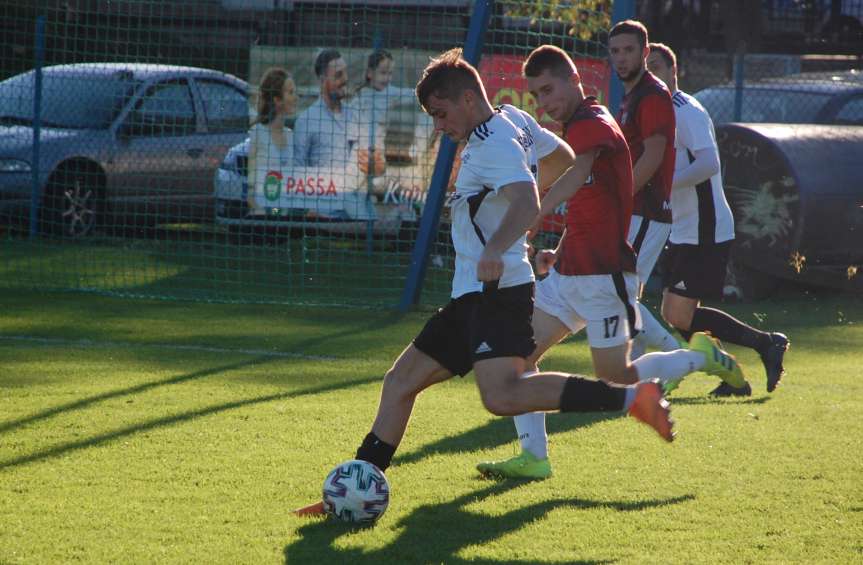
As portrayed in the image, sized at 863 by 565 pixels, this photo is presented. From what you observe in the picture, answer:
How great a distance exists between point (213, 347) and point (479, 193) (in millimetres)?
4598

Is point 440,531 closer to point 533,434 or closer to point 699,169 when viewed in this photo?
point 533,434

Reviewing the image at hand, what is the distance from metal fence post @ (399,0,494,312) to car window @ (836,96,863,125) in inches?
170

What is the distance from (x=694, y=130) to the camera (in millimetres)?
7582

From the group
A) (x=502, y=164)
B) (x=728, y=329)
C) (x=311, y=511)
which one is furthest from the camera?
(x=728, y=329)

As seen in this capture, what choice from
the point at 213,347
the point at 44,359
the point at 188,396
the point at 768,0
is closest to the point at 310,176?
the point at 213,347

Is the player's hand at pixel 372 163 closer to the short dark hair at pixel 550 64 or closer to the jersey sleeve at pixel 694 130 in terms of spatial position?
the jersey sleeve at pixel 694 130

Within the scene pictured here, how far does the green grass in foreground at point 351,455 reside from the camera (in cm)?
484

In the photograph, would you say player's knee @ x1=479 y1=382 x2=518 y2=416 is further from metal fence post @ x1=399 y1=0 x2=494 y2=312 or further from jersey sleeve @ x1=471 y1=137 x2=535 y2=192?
metal fence post @ x1=399 y1=0 x2=494 y2=312

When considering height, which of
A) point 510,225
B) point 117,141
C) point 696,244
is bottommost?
point 696,244

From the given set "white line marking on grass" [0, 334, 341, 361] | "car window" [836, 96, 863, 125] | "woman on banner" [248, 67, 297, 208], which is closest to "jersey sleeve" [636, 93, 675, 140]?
"white line marking on grass" [0, 334, 341, 361]

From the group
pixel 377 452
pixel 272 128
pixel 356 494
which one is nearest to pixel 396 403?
pixel 377 452

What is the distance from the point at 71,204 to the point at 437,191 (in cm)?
516

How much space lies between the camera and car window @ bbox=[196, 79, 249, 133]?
547 inches

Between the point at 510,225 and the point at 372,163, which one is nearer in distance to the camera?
the point at 510,225
